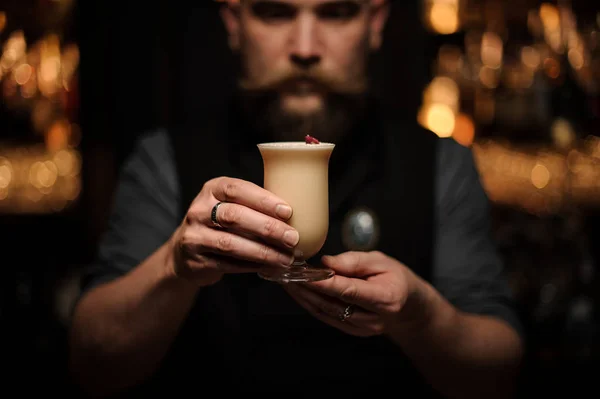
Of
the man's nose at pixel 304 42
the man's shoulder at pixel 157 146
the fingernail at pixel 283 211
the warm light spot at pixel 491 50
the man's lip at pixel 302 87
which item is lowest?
the fingernail at pixel 283 211

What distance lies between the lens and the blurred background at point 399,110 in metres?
2.73

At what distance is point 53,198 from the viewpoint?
297 cm

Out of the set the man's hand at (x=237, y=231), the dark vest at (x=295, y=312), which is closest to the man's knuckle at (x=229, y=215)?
the man's hand at (x=237, y=231)

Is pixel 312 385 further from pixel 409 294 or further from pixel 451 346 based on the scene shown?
pixel 409 294

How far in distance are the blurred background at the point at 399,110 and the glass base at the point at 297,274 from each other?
1.28 metres

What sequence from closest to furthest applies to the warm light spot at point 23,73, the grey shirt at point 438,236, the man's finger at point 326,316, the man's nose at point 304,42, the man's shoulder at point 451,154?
the man's finger at point 326,316
the man's nose at point 304,42
the grey shirt at point 438,236
the man's shoulder at point 451,154
the warm light spot at point 23,73

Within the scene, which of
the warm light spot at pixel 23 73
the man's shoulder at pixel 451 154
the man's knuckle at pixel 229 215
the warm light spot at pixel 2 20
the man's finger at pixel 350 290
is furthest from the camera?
the warm light spot at pixel 23 73

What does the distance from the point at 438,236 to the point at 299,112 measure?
0.48m

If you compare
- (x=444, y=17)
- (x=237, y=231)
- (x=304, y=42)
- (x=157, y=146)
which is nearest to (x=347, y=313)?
(x=237, y=231)

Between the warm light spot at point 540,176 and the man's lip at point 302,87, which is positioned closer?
the man's lip at point 302,87

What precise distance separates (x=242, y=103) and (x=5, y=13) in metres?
1.25

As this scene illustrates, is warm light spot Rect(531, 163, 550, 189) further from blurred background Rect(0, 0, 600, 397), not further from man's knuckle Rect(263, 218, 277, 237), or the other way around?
man's knuckle Rect(263, 218, 277, 237)

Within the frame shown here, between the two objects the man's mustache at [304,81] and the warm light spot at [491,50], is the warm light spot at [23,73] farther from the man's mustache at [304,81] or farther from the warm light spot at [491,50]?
the warm light spot at [491,50]

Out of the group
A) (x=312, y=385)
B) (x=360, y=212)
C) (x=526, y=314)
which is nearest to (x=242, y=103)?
(x=360, y=212)
